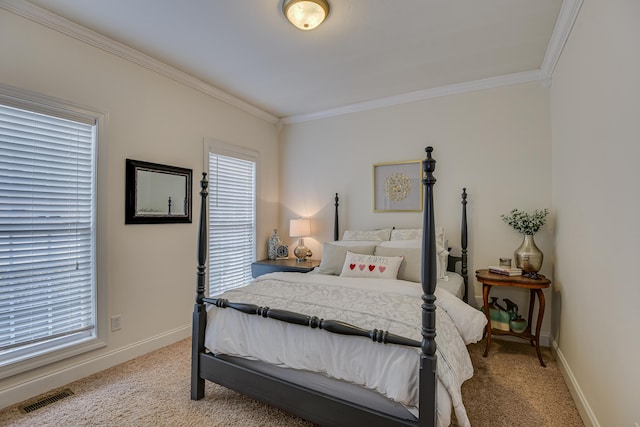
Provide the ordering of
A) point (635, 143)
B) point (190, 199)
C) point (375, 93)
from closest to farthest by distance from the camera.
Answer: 1. point (635, 143)
2. point (190, 199)
3. point (375, 93)

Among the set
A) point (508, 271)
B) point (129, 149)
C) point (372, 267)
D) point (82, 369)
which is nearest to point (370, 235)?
point (372, 267)

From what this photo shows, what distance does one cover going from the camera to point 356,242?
3.28m

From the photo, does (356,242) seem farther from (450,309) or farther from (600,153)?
(600,153)

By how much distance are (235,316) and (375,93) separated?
9.42 ft

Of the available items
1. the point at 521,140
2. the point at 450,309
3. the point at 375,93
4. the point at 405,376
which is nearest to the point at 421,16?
the point at 375,93

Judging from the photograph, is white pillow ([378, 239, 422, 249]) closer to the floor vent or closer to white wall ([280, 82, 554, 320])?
white wall ([280, 82, 554, 320])

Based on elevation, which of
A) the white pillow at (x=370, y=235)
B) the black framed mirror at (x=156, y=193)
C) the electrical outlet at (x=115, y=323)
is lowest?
the electrical outlet at (x=115, y=323)

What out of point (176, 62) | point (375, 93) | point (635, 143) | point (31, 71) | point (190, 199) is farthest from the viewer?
point (375, 93)

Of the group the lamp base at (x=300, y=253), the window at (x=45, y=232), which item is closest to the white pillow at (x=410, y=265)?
the lamp base at (x=300, y=253)

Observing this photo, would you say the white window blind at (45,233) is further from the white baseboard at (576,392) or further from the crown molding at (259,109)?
the white baseboard at (576,392)

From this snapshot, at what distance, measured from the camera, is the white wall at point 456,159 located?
3029 mm

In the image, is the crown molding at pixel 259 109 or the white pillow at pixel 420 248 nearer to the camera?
the crown molding at pixel 259 109

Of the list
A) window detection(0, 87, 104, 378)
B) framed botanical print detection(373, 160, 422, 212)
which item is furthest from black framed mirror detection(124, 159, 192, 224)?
framed botanical print detection(373, 160, 422, 212)

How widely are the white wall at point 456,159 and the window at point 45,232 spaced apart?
2538 millimetres
